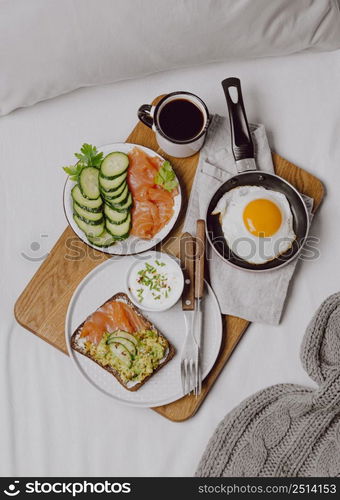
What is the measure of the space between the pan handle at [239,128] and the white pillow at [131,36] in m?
0.14

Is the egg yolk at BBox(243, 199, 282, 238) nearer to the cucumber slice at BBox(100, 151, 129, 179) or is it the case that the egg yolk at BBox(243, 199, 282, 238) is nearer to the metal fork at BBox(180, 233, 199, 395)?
the metal fork at BBox(180, 233, 199, 395)

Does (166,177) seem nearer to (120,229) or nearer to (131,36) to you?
(120,229)

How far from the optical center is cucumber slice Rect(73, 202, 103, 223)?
1571 millimetres

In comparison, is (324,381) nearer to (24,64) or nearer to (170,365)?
(170,365)

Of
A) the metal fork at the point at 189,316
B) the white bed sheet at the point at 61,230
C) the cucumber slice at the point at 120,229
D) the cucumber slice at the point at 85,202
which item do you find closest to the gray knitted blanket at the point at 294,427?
the white bed sheet at the point at 61,230

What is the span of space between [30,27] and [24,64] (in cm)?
10

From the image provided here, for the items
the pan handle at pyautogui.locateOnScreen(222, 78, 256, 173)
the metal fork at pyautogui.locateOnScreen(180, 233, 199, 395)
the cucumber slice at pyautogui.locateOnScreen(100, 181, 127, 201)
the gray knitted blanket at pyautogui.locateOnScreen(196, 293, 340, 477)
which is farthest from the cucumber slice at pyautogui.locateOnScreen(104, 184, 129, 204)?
→ the gray knitted blanket at pyautogui.locateOnScreen(196, 293, 340, 477)

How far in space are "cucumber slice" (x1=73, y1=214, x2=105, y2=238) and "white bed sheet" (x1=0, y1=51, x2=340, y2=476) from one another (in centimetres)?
16

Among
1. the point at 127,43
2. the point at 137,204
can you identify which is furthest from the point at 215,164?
the point at 127,43

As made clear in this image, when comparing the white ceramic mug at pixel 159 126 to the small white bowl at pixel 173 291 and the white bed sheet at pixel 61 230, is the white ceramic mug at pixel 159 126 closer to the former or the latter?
the white bed sheet at pixel 61 230

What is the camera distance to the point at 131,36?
5.16ft

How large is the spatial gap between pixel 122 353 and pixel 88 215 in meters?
0.41

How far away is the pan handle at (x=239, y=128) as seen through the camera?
159 cm

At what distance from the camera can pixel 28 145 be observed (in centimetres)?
176
